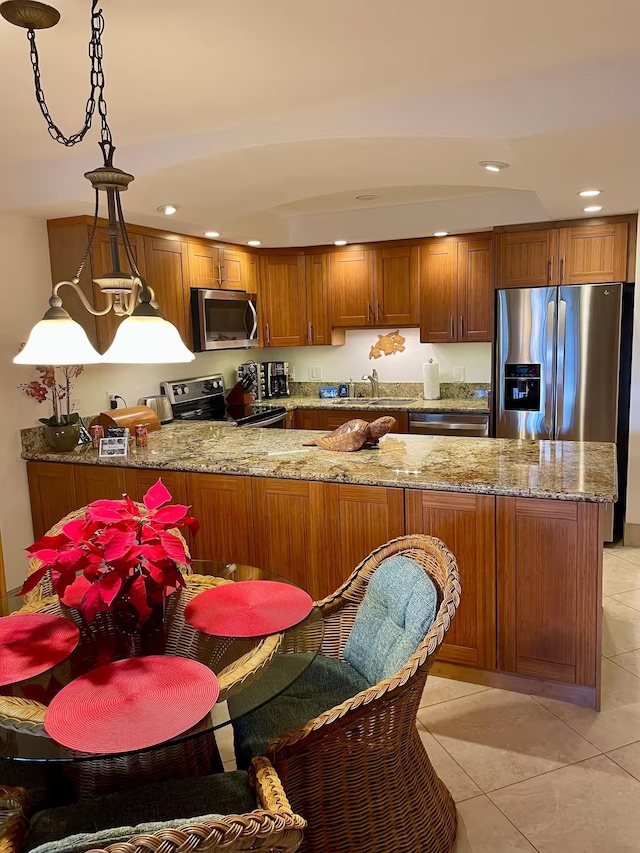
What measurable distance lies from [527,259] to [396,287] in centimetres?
113

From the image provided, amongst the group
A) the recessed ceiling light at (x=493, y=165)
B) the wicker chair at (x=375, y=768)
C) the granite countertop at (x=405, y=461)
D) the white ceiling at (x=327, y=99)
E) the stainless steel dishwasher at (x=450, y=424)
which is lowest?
the wicker chair at (x=375, y=768)

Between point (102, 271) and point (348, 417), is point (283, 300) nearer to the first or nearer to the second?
point (348, 417)

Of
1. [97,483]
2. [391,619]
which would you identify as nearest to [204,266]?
[97,483]

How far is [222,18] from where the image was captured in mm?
1837

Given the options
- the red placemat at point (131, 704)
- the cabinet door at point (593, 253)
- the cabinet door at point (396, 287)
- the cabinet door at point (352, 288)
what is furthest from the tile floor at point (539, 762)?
the cabinet door at point (352, 288)

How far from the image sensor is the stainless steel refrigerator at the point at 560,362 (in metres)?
4.38

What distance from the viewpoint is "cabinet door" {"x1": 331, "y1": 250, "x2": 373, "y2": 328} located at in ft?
17.9

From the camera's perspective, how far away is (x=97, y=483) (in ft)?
11.9

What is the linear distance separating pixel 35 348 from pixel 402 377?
4294 mm

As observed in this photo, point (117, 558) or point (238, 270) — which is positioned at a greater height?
point (238, 270)

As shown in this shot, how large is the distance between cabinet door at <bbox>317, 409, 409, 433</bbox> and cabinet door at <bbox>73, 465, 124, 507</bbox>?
2280mm

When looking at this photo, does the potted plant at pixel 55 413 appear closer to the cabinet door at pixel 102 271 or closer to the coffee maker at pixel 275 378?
the cabinet door at pixel 102 271

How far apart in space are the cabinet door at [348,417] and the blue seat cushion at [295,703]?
10.6ft

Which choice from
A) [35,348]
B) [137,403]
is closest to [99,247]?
[137,403]
